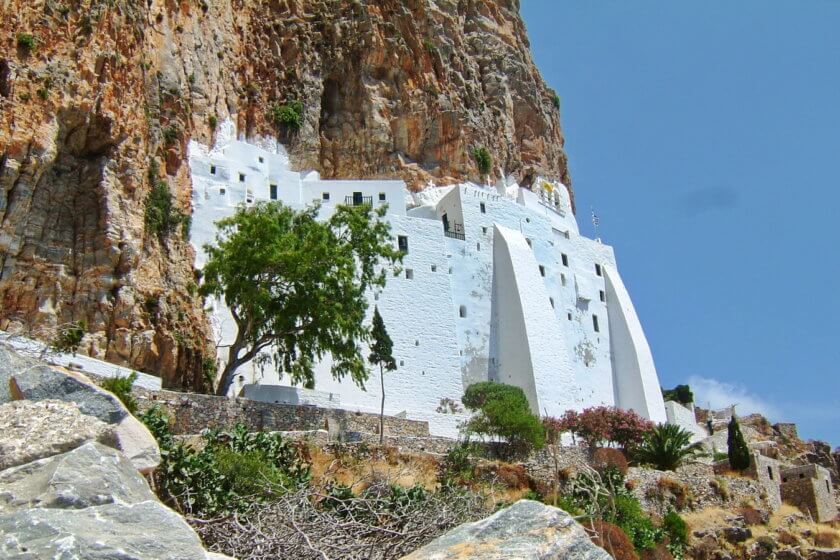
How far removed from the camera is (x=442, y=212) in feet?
138

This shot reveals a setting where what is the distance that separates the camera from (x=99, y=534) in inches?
239

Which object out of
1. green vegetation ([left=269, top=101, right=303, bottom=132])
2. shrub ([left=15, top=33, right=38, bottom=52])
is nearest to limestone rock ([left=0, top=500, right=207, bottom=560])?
shrub ([left=15, top=33, right=38, bottom=52])

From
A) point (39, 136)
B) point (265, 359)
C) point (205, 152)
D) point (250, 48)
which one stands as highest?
A: point (250, 48)

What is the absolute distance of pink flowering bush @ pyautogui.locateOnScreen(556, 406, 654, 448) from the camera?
1227 inches

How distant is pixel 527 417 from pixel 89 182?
15.0 metres

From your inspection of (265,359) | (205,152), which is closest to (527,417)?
(265,359)

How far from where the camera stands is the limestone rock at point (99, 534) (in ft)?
19.0

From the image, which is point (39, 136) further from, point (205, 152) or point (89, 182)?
point (205, 152)

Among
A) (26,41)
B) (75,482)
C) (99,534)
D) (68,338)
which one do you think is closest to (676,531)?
(68,338)

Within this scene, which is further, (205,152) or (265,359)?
(205,152)

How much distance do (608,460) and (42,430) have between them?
20501 millimetres

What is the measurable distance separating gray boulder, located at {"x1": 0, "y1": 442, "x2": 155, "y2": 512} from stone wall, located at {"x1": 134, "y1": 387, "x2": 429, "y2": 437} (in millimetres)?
12183

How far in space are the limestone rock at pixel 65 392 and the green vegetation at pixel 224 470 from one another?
244 cm

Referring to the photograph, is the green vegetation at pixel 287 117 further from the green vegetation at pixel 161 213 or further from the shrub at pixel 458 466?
the shrub at pixel 458 466
